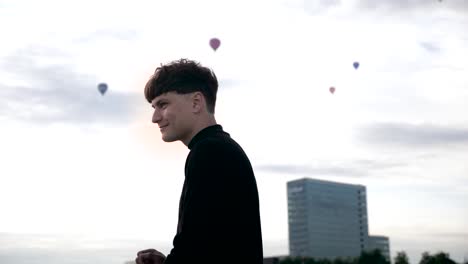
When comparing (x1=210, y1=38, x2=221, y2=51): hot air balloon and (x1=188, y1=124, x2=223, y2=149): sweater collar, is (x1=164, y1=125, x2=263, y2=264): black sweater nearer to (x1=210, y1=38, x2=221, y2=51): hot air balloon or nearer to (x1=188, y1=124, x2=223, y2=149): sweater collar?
(x1=188, y1=124, x2=223, y2=149): sweater collar

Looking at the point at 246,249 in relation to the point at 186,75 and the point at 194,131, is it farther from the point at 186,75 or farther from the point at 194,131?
the point at 186,75

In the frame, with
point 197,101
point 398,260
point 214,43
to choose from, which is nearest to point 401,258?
point 398,260

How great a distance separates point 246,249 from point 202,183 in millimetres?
525

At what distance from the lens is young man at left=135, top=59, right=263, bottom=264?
555 centimetres

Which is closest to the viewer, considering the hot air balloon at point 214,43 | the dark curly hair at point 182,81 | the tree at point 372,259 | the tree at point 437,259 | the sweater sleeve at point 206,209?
the sweater sleeve at point 206,209

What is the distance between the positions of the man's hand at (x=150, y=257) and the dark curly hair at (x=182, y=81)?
1.08 metres

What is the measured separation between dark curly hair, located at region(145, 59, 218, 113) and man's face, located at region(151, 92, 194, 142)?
49 millimetres

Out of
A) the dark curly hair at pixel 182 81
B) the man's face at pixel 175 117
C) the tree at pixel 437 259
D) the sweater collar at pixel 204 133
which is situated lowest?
the sweater collar at pixel 204 133

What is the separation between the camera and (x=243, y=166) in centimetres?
578

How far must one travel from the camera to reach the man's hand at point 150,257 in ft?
18.4

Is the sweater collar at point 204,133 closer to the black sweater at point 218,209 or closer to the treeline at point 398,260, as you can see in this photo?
the black sweater at point 218,209

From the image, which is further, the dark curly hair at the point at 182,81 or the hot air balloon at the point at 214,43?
the hot air balloon at the point at 214,43

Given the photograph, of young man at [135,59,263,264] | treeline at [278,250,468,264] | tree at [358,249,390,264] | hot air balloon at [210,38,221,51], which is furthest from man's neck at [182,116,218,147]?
tree at [358,249,390,264]

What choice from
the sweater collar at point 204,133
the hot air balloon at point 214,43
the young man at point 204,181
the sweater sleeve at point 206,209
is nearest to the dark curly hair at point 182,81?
the young man at point 204,181
